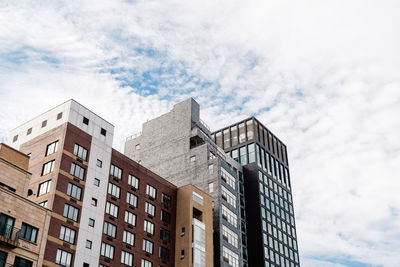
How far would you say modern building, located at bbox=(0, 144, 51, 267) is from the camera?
51.2 m

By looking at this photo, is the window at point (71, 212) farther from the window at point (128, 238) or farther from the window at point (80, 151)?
the window at point (128, 238)

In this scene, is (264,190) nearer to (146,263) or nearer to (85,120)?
(146,263)

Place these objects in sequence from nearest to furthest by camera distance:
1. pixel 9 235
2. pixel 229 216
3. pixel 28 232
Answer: pixel 9 235 → pixel 28 232 → pixel 229 216

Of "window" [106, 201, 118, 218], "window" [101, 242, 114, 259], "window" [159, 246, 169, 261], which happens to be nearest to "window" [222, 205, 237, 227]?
"window" [159, 246, 169, 261]

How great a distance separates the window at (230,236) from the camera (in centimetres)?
9426

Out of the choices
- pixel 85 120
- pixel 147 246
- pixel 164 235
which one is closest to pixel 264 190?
pixel 164 235

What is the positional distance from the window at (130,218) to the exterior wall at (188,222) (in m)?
11.0

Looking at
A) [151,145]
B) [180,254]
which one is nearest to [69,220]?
[180,254]

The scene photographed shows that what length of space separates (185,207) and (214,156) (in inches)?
948

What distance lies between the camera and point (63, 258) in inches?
2350

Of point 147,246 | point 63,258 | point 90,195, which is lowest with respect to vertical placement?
point 63,258

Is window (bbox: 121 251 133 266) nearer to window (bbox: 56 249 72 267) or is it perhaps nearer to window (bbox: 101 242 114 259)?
window (bbox: 101 242 114 259)

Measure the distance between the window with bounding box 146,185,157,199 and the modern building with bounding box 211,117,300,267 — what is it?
36991 mm

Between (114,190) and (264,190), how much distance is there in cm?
5476
